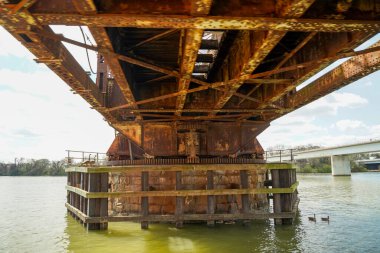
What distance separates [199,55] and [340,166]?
65.0 meters

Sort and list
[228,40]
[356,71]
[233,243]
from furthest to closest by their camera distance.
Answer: [233,243] < [228,40] < [356,71]

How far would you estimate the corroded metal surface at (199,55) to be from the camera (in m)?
4.43

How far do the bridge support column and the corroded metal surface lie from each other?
189ft

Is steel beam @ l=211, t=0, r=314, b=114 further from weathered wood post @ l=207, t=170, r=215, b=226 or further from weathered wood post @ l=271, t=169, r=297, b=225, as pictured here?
weathered wood post @ l=271, t=169, r=297, b=225

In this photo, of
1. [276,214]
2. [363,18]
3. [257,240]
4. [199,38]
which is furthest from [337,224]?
[199,38]

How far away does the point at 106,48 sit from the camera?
580 cm

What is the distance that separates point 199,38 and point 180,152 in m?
8.13

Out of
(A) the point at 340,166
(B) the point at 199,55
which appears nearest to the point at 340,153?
(A) the point at 340,166

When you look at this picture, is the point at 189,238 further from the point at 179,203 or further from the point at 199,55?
the point at 199,55

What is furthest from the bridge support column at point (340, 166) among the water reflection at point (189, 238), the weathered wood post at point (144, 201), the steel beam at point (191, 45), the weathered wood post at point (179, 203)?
the steel beam at point (191, 45)

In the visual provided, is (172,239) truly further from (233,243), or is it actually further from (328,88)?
(328,88)

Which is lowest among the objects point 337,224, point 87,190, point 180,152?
point 337,224

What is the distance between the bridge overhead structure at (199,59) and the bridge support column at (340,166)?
57388 millimetres

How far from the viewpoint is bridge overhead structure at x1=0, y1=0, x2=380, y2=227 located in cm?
444
